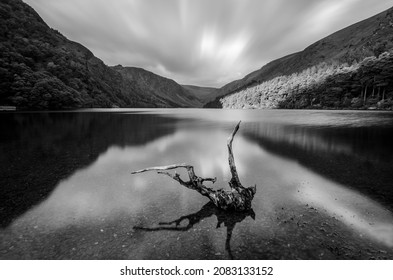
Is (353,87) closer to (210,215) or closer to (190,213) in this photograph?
(210,215)

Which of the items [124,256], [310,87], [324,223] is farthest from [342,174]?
[310,87]

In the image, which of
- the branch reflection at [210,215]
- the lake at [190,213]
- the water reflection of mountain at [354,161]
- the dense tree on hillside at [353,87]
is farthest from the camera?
the dense tree on hillside at [353,87]

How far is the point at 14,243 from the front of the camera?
8.45m

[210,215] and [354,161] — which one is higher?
[354,161]

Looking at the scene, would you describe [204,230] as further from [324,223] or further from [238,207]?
[324,223]

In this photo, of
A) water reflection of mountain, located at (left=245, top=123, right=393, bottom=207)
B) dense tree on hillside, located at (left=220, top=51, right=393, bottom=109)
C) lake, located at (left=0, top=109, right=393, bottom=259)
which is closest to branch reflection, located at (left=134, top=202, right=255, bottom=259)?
lake, located at (left=0, top=109, right=393, bottom=259)

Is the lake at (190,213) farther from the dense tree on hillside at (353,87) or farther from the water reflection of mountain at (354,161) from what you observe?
the dense tree on hillside at (353,87)

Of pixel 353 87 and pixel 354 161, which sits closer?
pixel 354 161

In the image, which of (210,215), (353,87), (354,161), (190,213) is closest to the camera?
(210,215)

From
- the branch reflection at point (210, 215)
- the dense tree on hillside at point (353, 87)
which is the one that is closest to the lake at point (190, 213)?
the branch reflection at point (210, 215)

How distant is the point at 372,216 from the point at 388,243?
261cm

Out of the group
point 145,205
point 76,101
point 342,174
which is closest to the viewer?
point 145,205

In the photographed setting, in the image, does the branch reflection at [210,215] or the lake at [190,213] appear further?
the branch reflection at [210,215]

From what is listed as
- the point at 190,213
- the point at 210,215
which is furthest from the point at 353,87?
Answer: the point at 190,213
